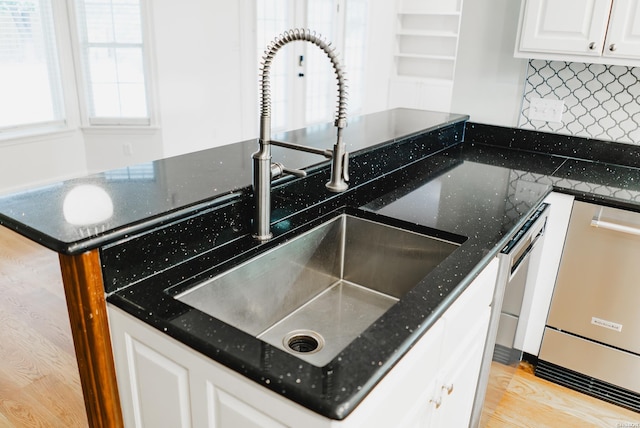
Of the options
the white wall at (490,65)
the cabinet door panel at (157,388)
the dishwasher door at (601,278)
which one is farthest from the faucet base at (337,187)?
the white wall at (490,65)

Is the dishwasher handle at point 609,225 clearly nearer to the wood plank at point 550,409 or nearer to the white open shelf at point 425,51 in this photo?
the wood plank at point 550,409

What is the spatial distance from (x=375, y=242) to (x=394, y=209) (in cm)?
15

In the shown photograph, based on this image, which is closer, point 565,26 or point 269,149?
point 269,149

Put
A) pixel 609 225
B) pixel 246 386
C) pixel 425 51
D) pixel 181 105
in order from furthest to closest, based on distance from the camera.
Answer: pixel 425 51
pixel 181 105
pixel 609 225
pixel 246 386

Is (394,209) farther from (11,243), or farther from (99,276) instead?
(11,243)

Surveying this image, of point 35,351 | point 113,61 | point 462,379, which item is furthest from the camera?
point 113,61

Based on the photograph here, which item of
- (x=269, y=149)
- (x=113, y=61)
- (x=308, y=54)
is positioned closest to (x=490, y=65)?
(x=269, y=149)

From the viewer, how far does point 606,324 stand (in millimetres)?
2041

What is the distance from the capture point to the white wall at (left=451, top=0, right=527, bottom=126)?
250cm

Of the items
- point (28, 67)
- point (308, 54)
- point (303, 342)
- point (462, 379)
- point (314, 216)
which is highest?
point (308, 54)

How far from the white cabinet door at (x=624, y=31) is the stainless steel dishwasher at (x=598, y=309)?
66 centimetres

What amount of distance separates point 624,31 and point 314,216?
1.54m

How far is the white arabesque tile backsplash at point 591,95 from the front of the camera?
7.56ft

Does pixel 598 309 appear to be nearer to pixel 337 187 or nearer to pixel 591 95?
pixel 591 95
